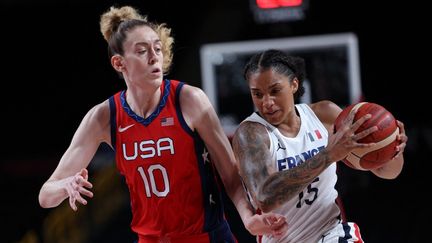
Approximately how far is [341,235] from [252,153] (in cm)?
57

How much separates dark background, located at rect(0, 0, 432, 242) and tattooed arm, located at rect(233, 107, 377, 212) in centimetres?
475

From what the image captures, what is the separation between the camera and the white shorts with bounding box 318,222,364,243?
12.5 feet

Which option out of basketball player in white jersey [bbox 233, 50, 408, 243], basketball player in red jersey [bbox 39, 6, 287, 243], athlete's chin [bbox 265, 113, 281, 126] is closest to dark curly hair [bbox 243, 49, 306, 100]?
basketball player in white jersey [bbox 233, 50, 408, 243]

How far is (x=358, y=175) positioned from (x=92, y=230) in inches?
123

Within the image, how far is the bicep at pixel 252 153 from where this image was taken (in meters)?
3.66

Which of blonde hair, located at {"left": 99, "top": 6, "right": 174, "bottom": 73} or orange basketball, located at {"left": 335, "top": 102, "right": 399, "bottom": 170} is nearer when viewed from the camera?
orange basketball, located at {"left": 335, "top": 102, "right": 399, "bottom": 170}

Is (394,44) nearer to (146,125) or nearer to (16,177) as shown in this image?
(16,177)

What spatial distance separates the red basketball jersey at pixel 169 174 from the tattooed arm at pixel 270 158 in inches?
11.3

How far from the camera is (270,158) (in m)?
3.72

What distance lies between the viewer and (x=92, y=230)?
374 inches

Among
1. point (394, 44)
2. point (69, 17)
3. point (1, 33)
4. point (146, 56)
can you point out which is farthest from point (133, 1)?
point (146, 56)

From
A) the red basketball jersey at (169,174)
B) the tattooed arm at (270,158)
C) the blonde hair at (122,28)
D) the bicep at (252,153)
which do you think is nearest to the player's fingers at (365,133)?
the tattooed arm at (270,158)

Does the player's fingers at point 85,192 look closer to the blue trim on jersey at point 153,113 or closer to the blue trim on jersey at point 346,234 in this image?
the blue trim on jersey at point 153,113

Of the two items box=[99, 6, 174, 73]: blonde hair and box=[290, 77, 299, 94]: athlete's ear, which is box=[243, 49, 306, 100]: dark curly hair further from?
box=[99, 6, 174, 73]: blonde hair
